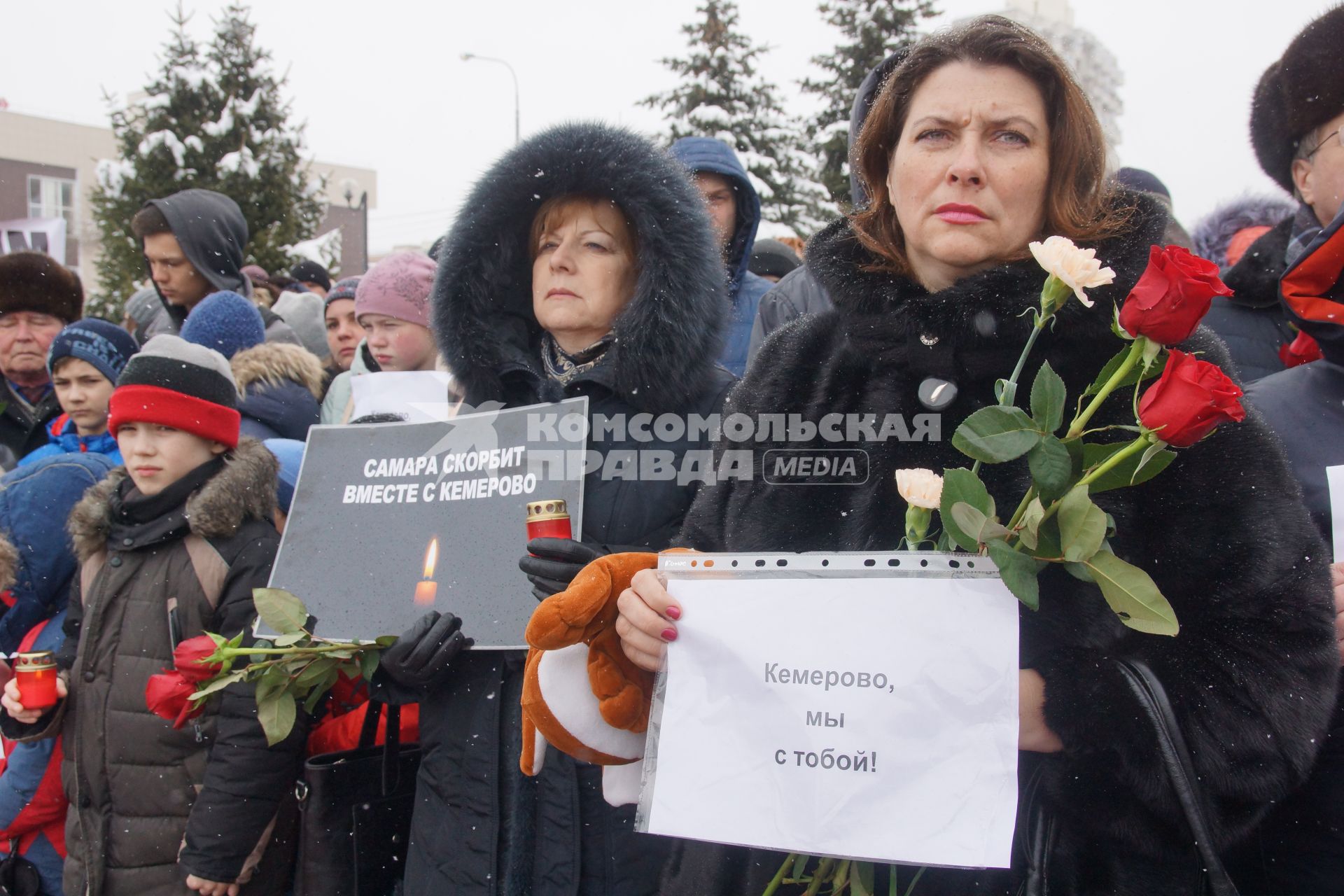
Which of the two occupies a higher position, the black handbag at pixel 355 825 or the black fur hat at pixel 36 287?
the black fur hat at pixel 36 287

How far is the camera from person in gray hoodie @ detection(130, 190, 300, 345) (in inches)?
209

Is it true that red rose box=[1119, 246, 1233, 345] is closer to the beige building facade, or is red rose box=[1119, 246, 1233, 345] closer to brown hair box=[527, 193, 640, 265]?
brown hair box=[527, 193, 640, 265]

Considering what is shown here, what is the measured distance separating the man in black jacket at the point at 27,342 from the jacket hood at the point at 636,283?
132 inches

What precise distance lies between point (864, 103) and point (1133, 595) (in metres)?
1.74

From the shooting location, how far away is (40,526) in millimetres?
3588

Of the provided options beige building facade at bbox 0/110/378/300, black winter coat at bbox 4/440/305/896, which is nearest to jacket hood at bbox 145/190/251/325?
black winter coat at bbox 4/440/305/896

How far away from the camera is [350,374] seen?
4.76 metres

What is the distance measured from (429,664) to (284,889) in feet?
4.27

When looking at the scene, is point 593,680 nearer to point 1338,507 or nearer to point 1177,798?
point 1177,798

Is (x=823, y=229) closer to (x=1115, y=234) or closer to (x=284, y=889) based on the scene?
(x=1115, y=234)

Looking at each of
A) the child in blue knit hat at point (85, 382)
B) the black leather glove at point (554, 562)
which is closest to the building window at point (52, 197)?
the child in blue knit hat at point (85, 382)

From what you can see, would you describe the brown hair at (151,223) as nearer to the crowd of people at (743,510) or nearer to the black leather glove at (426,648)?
the crowd of people at (743,510)

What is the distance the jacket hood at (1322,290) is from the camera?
2098 millimetres

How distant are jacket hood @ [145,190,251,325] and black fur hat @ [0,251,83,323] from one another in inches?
18.2
